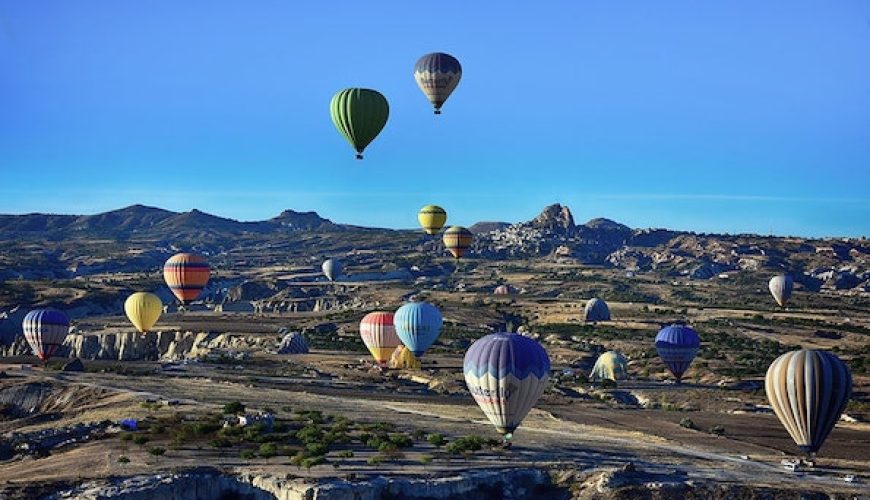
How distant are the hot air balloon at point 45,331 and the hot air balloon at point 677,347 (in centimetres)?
5563

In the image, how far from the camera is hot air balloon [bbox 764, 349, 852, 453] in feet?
190

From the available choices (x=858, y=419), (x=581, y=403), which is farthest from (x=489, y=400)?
(x=858, y=419)

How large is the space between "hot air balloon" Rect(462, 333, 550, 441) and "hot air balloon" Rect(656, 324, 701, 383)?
41.7m

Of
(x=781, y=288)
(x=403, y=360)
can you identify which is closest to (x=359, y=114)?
(x=403, y=360)

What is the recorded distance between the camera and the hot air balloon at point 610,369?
102 meters

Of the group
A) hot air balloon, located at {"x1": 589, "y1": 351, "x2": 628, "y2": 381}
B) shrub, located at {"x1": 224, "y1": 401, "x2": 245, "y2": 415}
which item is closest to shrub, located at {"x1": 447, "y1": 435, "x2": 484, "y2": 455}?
shrub, located at {"x1": 224, "y1": 401, "x2": 245, "y2": 415}

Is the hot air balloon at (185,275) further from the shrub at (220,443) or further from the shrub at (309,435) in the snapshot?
the shrub at (220,443)

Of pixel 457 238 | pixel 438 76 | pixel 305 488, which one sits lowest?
pixel 305 488

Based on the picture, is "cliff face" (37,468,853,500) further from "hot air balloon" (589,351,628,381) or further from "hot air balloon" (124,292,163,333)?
"hot air balloon" (124,292,163,333)

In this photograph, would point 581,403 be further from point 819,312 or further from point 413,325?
point 819,312

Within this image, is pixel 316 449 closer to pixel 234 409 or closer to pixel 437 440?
pixel 437 440

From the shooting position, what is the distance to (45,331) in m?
101

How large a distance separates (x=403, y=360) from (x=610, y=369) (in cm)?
1950

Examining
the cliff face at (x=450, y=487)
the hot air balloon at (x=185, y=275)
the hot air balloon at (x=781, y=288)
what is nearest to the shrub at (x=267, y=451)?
the cliff face at (x=450, y=487)
